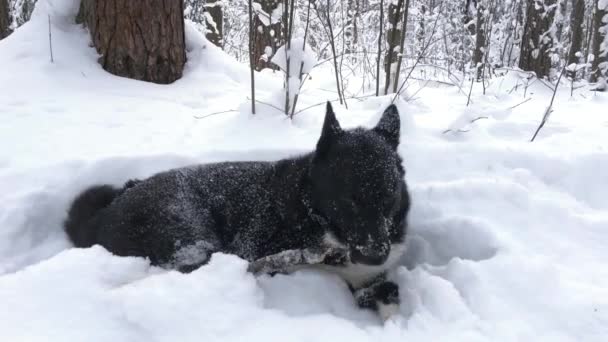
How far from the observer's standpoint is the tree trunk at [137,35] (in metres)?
4.85

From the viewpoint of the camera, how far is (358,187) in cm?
233

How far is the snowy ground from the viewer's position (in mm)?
1680

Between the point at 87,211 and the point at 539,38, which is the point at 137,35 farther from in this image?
the point at 539,38

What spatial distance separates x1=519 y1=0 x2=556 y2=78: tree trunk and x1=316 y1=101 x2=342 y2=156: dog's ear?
6745 millimetres

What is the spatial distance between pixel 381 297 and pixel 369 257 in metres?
0.29

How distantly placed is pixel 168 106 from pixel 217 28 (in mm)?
7836

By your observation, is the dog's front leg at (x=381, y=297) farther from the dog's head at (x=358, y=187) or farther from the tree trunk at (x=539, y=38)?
the tree trunk at (x=539, y=38)

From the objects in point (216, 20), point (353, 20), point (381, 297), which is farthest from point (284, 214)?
point (216, 20)

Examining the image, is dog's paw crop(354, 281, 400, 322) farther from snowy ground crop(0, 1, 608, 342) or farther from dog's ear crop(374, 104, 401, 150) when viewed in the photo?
dog's ear crop(374, 104, 401, 150)

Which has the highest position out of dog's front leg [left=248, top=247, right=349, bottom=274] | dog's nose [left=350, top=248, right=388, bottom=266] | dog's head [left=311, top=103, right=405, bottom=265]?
dog's head [left=311, top=103, right=405, bottom=265]

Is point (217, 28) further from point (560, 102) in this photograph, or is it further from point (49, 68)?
point (560, 102)

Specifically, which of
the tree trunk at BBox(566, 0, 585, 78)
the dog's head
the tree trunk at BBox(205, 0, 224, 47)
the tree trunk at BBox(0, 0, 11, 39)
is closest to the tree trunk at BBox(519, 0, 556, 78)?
the tree trunk at BBox(566, 0, 585, 78)

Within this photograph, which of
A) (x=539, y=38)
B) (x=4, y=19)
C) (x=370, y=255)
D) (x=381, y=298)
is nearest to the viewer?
(x=370, y=255)

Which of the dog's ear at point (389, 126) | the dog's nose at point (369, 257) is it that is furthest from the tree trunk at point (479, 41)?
the dog's nose at point (369, 257)
